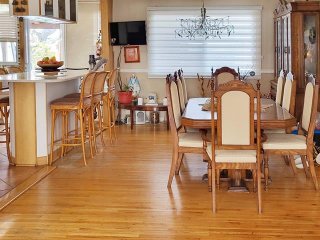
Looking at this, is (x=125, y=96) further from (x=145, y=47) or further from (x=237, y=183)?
(x=237, y=183)

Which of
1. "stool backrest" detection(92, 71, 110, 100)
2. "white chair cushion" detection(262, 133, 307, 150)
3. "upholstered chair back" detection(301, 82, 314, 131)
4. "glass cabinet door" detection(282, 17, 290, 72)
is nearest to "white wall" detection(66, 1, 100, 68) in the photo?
"glass cabinet door" detection(282, 17, 290, 72)

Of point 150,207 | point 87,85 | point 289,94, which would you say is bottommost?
point 150,207

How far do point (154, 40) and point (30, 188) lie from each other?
482cm

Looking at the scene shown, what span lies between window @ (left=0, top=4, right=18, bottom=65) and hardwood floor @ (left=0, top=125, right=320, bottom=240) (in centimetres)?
515

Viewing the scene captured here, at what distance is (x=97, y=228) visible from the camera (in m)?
3.62

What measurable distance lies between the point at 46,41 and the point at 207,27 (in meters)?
4.04

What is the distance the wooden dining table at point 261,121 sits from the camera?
4180 mm

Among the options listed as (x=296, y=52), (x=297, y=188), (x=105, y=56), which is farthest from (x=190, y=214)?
(x=105, y=56)

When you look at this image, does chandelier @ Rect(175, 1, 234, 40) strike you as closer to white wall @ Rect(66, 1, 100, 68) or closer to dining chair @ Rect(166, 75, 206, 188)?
white wall @ Rect(66, 1, 100, 68)

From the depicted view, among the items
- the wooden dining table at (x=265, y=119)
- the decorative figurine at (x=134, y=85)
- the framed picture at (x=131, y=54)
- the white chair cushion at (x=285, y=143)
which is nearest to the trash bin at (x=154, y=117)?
the decorative figurine at (x=134, y=85)

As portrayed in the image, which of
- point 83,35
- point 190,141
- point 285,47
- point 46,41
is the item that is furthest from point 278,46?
point 46,41

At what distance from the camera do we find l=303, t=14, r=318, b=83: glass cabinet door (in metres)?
6.73

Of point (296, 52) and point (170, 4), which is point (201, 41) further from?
point (296, 52)

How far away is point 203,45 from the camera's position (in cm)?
884
